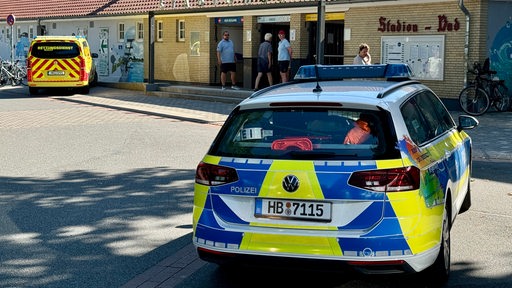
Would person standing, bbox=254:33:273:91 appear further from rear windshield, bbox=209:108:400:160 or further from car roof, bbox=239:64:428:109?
rear windshield, bbox=209:108:400:160

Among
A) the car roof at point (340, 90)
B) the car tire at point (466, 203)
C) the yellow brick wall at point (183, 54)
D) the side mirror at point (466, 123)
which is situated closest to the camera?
the car roof at point (340, 90)

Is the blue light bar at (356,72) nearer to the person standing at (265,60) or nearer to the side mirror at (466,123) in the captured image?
the side mirror at (466,123)

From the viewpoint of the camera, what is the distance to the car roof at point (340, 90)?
5668 millimetres

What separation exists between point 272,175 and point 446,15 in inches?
653

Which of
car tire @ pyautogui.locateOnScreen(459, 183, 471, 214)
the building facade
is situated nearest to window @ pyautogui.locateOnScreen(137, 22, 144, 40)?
the building facade

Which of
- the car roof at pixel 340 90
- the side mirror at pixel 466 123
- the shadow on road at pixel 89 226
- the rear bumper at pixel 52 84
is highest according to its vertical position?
the car roof at pixel 340 90

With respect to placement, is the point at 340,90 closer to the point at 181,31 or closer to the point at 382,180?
the point at 382,180

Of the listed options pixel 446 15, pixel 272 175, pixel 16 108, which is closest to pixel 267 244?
pixel 272 175

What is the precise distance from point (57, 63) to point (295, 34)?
801 cm

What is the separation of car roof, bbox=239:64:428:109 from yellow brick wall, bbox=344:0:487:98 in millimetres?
Answer: 13827

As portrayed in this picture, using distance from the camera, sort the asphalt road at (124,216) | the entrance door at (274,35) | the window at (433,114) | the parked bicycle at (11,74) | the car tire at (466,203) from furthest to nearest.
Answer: the parked bicycle at (11,74)
the entrance door at (274,35)
the car tire at (466,203)
the window at (433,114)
the asphalt road at (124,216)

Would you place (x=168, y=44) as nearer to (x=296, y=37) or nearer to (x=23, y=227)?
(x=296, y=37)

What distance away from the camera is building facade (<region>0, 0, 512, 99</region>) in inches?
811

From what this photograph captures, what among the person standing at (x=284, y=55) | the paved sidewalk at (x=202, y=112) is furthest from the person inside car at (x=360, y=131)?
the person standing at (x=284, y=55)
